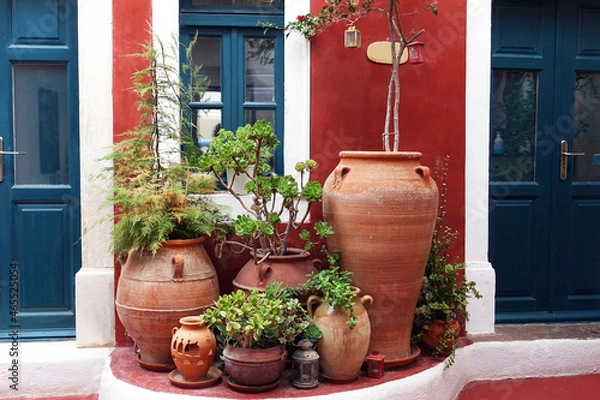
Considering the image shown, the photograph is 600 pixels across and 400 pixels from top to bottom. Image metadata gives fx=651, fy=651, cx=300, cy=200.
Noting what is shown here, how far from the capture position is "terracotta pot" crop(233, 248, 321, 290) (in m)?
3.60

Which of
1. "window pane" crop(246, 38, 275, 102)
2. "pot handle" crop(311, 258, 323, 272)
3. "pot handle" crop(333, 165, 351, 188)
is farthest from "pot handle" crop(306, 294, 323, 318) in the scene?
"window pane" crop(246, 38, 275, 102)

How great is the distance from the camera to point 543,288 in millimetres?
4617

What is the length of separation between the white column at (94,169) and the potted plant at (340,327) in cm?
137

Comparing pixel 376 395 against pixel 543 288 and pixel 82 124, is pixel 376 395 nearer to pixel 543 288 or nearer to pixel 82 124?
pixel 543 288

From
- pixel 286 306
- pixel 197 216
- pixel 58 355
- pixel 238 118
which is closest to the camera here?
pixel 286 306

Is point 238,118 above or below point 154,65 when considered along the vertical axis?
below

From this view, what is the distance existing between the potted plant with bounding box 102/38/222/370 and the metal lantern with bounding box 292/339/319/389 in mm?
597

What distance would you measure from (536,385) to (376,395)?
1.32 meters

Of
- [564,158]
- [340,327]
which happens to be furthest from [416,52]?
[340,327]

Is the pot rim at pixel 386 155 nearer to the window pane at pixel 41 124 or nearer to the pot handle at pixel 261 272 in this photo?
the pot handle at pixel 261 272

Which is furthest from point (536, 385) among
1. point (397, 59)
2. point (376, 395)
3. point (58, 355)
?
point (58, 355)

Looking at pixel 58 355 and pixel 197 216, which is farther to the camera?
pixel 58 355

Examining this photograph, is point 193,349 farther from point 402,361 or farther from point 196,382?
point 402,361

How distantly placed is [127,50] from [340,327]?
6.79 feet
